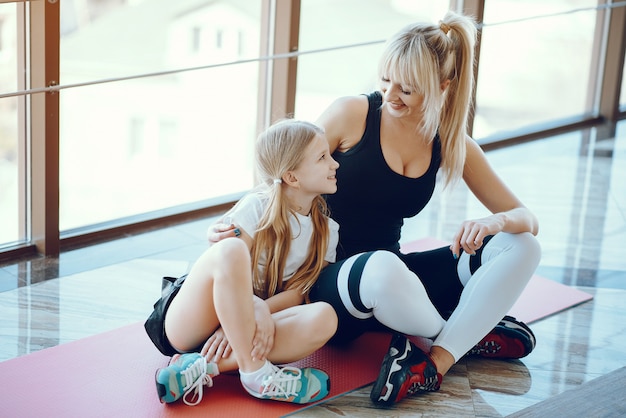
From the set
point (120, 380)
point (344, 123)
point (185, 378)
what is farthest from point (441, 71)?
point (120, 380)

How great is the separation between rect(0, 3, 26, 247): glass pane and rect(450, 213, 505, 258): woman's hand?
1.43m

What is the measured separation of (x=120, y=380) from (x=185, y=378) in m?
0.19

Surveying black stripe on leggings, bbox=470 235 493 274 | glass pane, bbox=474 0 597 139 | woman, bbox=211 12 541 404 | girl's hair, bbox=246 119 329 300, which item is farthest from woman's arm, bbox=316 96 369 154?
glass pane, bbox=474 0 597 139

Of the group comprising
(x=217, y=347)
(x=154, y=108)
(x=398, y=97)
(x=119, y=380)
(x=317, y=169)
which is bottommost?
(x=119, y=380)

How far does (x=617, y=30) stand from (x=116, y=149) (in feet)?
9.30

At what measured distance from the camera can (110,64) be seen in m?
Result: 3.05

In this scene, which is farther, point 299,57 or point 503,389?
point 299,57

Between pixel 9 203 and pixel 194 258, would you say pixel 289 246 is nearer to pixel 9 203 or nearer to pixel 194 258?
pixel 194 258

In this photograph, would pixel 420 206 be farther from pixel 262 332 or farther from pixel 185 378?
pixel 185 378

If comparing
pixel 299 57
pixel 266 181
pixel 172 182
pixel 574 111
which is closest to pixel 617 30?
pixel 574 111

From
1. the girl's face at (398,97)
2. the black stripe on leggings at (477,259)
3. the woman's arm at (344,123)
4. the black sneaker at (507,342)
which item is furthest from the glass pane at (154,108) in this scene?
the black sneaker at (507,342)

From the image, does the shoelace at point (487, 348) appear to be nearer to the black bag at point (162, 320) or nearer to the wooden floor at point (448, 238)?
the wooden floor at point (448, 238)

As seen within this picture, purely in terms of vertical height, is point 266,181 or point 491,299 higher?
point 266,181

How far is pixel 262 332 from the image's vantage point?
6.45 ft
